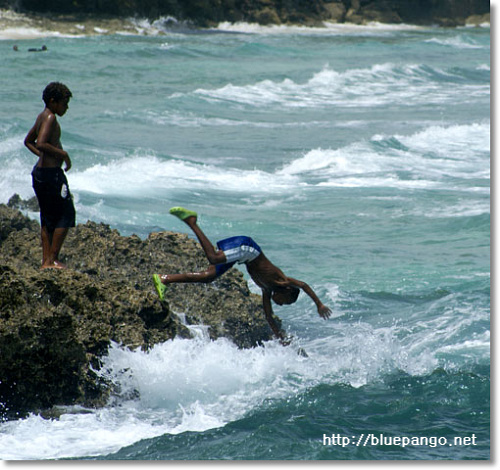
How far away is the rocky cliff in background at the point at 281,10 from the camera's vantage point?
5325 cm

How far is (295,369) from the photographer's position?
24.1ft

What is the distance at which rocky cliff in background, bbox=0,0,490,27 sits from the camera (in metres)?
53.2

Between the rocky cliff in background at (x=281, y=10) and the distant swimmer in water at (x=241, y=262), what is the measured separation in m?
47.3

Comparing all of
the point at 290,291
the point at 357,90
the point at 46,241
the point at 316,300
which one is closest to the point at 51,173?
the point at 46,241

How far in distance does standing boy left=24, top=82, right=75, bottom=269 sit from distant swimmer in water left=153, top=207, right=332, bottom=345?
843 mm

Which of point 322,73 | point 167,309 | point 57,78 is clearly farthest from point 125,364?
point 322,73

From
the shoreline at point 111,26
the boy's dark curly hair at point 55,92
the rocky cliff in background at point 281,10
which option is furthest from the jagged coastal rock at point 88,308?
the rocky cliff in background at point 281,10

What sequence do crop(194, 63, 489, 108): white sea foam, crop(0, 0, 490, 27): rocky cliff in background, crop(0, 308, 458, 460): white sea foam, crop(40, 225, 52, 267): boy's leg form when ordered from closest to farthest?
crop(0, 308, 458, 460): white sea foam < crop(40, 225, 52, 267): boy's leg < crop(194, 63, 489, 108): white sea foam < crop(0, 0, 490, 27): rocky cliff in background

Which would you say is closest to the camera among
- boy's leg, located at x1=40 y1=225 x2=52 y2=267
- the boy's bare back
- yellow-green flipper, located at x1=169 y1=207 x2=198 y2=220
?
yellow-green flipper, located at x1=169 y1=207 x2=198 y2=220

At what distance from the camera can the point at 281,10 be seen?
202 feet

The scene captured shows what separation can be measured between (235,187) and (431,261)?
18.3 ft

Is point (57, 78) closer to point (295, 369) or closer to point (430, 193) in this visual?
point (430, 193)

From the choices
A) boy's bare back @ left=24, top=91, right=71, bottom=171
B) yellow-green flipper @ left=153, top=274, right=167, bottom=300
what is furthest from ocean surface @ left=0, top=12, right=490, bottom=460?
boy's bare back @ left=24, top=91, right=71, bottom=171

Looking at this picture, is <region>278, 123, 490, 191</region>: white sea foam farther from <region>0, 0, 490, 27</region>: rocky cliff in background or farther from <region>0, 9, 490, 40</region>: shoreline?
<region>0, 0, 490, 27</region>: rocky cliff in background
